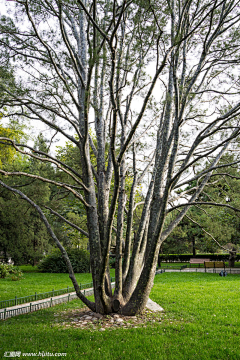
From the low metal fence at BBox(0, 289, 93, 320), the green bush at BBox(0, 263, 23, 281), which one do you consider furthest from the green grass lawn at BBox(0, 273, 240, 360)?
the green bush at BBox(0, 263, 23, 281)

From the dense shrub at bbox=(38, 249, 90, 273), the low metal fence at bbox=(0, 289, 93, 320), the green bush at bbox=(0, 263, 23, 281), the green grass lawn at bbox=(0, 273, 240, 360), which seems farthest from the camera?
the dense shrub at bbox=(38, 249, 90, 273)

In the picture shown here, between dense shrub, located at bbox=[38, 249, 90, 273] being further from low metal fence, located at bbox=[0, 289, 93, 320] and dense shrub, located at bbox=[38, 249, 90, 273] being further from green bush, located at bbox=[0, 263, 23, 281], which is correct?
low metal fence, located at bbox=[0, 289, 93, 320]

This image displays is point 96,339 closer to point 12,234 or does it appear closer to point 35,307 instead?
point 35,307

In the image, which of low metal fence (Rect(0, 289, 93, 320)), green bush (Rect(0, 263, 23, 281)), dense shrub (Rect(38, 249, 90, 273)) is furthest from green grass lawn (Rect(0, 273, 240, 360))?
dense shrub (Rect(38, 249, 90, 273))

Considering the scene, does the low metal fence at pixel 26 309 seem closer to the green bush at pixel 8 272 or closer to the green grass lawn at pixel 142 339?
the green grass lawn at pixel 142 339

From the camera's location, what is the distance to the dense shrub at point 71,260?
1827cm

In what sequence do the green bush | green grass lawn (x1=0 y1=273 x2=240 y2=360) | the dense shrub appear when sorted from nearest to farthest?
green grass lawn (x1=0 y1=273 x2=240 y2=360)
the green bush
the dense shrub

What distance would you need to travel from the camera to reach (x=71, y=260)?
18047mm

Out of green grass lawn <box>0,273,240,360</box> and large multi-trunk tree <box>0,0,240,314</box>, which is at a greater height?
large multi-trunk tree <box>0,0,240,314</box>

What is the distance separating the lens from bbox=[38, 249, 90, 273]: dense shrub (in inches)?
719

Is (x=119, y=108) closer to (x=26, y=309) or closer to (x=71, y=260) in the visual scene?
(x=26, y=309)

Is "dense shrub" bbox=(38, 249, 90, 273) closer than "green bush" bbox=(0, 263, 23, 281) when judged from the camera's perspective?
No

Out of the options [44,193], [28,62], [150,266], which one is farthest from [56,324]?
[44,193]

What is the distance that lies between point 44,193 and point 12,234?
436 cm
